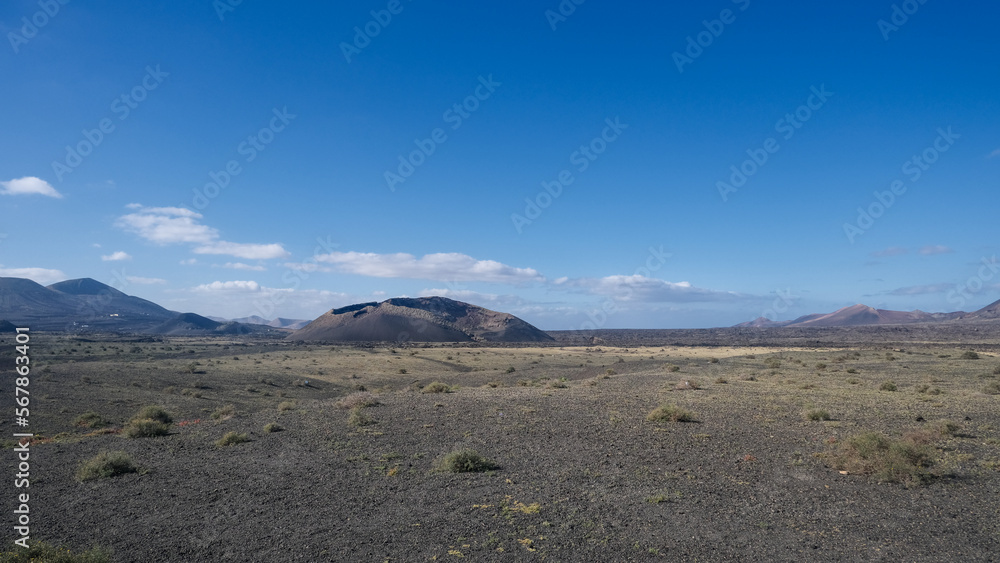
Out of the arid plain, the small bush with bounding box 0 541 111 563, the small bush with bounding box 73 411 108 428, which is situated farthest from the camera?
the small bush with bounding box 73 411 108 428

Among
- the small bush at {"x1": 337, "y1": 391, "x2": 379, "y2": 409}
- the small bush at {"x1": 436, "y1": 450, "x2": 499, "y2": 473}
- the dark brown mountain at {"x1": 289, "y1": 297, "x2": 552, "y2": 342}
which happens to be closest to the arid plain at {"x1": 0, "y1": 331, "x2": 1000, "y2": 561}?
the small bush at {"x1": 436, "y1": 450, "x2": 499, "y2": 473}

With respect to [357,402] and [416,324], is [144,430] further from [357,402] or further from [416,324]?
[416,324]

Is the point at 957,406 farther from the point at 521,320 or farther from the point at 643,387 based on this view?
the point at 521,320

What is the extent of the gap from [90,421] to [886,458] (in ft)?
94.7

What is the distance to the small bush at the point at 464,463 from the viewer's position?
12.1m

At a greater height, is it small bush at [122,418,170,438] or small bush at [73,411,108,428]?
small bush at [122,418,170,438]

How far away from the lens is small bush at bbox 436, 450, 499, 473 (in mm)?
12109

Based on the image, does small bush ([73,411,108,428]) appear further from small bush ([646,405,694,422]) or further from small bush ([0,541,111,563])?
small bush ([646,405,694,422])

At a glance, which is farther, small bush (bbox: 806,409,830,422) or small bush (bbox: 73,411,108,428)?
small bush (bbox: 73,411,108,428)

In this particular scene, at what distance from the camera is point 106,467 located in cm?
1220

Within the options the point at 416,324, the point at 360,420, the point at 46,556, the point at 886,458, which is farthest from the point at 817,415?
the point at 416,324

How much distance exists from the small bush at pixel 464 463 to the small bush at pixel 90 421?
62.1 feet

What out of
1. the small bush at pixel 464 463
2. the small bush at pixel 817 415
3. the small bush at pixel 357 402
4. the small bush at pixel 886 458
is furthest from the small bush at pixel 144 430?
the small bush at pixel 817 415

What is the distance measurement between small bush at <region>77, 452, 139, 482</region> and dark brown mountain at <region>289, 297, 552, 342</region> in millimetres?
120058
